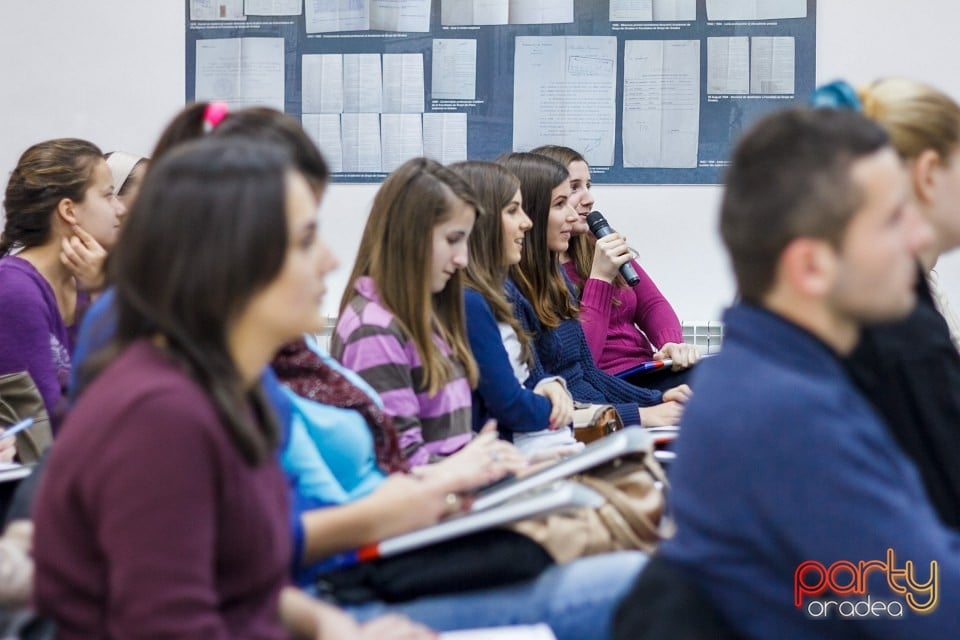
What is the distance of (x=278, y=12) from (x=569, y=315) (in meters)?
2.04

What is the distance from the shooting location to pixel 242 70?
4609 mm

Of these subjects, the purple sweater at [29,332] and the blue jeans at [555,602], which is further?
the purple sweater at [29,332]

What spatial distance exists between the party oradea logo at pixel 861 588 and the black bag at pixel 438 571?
0.59 m

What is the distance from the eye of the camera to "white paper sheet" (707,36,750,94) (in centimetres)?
Result: 446

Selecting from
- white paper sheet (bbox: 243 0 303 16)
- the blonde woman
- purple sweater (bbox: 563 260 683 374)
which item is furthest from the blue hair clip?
white paper sheet (bbox: 243 0 303 16)

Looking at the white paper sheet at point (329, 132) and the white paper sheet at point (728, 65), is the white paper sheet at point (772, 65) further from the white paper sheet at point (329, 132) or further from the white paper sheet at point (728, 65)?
the white paper sheet at point (329, 132)

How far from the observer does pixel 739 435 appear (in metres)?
1.09

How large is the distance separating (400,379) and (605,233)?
1646 mm

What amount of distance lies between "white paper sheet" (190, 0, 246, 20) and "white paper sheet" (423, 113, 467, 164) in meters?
0.84

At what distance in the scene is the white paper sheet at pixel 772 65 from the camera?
4.44 meters

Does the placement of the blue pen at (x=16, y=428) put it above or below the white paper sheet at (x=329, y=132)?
below

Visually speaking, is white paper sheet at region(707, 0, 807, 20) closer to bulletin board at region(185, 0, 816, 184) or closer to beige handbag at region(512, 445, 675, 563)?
bulletin board at region(185, 0, 816, 184)

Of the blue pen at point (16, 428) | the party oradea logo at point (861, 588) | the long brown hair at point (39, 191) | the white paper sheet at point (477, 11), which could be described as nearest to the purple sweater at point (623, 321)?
the white paper sheet at point (477, 11)

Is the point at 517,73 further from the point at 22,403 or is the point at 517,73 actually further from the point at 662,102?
the point at 22,403
